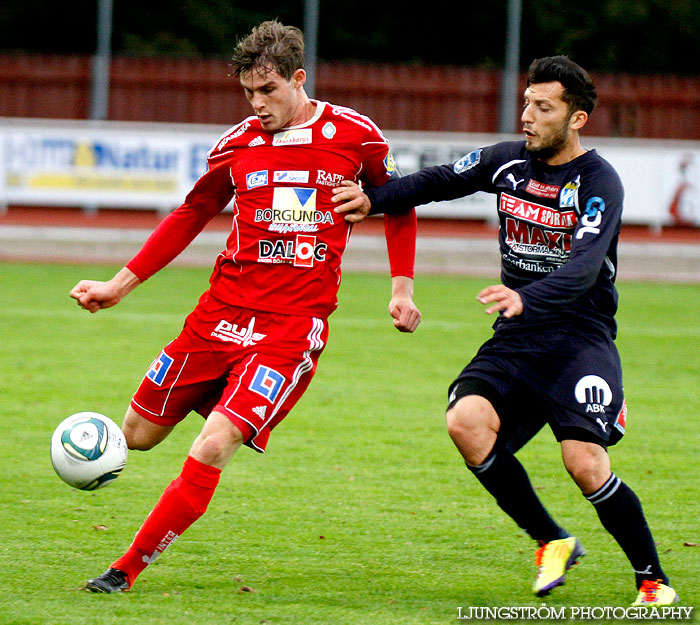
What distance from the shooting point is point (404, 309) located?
16.1 feet

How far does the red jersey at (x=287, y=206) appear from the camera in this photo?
4750 millimetres

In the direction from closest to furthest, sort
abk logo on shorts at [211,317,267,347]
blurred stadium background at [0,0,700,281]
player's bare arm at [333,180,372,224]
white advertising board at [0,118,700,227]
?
abk logo on shorts at [211,317,267,347], player's bare arm at [333,180,372,224], white advertising board at [0,118,700,227], blurred stadium background at [0,0,700,281]

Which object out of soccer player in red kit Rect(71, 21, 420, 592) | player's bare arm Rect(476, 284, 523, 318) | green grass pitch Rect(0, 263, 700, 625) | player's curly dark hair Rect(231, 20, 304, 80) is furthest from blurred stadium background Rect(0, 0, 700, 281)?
player's bare arm Rect(476, 284, 523, 318)

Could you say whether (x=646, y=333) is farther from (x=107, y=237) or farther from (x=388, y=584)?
(x=107, y=237)

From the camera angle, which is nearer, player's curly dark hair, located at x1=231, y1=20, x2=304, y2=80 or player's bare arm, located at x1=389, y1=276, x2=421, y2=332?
player's curly dark hair, located at x1=231, y1=20, x2=304, y2=80

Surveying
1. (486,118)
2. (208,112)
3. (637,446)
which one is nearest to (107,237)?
(208,112)

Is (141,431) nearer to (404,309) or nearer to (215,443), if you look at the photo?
(215,443)

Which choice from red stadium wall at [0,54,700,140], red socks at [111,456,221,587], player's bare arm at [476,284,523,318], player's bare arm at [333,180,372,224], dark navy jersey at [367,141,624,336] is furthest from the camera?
red stadium wall at [0,54,700,140]

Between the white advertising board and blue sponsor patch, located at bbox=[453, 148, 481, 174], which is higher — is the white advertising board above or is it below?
below

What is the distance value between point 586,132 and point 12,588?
73.7 feet

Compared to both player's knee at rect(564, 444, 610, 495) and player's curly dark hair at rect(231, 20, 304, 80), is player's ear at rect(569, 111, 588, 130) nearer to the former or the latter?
player's curly dark hair at rect(231, 20, 304, 80)

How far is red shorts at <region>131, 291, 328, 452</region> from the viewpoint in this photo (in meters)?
4.53

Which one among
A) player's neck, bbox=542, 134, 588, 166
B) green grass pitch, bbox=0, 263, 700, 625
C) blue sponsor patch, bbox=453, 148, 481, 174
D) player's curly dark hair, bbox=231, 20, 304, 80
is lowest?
green grass pitch, bbox=0, 263, 700, 625

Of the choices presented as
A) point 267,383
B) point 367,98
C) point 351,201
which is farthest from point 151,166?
point 267,383
